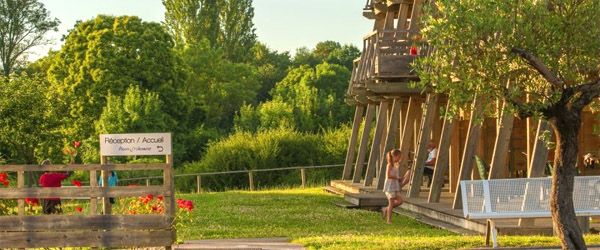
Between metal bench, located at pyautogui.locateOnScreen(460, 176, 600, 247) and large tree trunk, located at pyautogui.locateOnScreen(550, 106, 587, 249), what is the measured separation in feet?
7.92

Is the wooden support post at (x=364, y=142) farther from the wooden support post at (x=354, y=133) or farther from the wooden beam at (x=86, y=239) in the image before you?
the wooden beam at (x=86, y=239)

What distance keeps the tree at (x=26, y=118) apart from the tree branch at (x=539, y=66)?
3803cm

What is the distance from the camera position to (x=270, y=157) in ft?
179

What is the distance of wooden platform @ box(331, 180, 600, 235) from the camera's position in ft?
64.5

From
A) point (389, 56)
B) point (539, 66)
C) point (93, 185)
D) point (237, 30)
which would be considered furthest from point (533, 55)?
point (237, 30)

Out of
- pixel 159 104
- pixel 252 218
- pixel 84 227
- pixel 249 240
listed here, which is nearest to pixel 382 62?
pixel 252 218

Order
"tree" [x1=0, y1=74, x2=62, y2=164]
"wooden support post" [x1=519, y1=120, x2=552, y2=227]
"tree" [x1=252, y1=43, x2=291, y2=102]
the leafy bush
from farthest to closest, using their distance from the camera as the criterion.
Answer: "tree" [x1=252, y1=43, x2=291, y2=102]
the leafy bush
"tree" [x1=0, y1=74, x2=62, y2=164]
"wooden support post" [x1=519, y1=120, x2=552, y2=227]

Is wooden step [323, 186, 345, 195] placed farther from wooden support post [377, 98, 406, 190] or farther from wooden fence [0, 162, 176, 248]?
wooden fence [0, 162, 176, 248]

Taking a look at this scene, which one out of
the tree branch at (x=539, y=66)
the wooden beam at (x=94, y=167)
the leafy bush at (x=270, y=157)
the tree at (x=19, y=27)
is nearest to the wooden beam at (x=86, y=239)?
the wooden beam at (x=94, y=167)

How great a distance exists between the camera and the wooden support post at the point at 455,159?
30.8 meters

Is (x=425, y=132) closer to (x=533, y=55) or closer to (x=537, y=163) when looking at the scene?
(x=537, y=163)

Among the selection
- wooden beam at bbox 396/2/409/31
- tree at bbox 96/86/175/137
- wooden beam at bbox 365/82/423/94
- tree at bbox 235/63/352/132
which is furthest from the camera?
tree at bbox 235/63/352/132

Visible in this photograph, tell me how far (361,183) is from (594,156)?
44.3 feet

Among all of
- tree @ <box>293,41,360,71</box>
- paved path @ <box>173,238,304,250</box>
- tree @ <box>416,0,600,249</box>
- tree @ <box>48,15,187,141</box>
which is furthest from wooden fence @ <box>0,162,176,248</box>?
tree @ <box>293,41,360,71</box>
